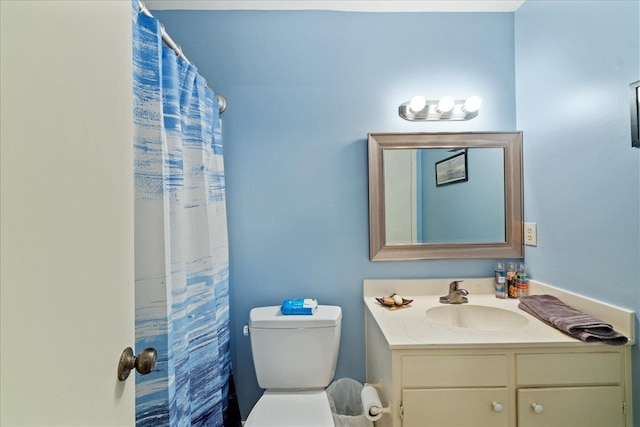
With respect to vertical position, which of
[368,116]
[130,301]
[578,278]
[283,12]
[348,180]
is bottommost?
[578,278]

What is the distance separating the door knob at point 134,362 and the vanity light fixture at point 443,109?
62.2 inches

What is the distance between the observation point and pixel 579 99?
131 cm

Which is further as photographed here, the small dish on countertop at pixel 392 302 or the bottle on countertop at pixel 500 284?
the bottle on countertop at pixel 500 284

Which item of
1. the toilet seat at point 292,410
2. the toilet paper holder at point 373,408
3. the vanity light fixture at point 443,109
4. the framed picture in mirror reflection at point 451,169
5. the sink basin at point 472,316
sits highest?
the vanity light fixture at point 443,109

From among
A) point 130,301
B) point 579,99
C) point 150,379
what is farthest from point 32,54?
point 579,99

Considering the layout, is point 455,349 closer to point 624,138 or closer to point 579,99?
point 624,138

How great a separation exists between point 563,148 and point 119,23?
1.69m

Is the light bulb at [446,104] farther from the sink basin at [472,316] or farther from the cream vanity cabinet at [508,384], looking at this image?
the cream vanity cabinet at [508,384]

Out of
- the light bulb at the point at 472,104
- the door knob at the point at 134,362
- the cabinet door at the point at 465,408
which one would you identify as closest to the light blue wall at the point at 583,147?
the light bulb at the point at 472,104

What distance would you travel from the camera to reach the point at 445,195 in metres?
1.74

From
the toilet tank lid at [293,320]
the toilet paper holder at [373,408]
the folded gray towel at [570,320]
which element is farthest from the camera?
the toilet tank lid at [293,320]

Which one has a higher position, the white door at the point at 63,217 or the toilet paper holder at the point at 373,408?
the white door at the point at 63,217

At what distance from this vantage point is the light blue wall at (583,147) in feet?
3.67

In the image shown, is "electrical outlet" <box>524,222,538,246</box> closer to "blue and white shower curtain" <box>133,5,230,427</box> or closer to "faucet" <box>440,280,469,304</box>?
"faucet" <box>440,280,469,304</box>
